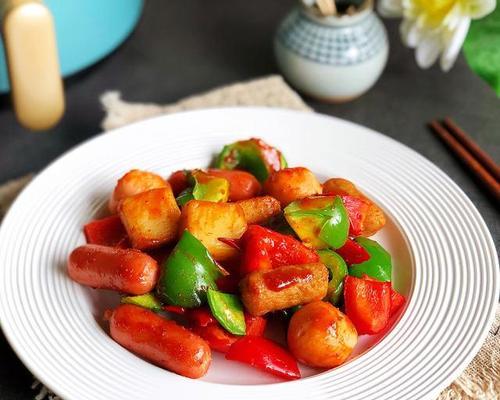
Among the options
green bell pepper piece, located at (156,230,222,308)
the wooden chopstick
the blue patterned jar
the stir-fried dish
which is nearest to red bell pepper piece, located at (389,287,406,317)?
the stir-fried dish

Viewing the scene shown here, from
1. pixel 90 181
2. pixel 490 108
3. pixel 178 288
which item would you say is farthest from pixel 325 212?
pixel 490 108

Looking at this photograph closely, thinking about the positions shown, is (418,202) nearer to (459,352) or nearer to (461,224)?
(461,224)

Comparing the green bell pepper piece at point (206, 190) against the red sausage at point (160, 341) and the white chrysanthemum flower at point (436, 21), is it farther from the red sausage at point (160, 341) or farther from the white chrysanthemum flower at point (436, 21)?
the white chrysanthemum flower at point (436, 21)

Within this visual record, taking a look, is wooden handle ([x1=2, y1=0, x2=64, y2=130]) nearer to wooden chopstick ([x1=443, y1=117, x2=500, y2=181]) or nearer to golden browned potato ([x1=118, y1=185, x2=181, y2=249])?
golden browned potato ([x1=118, y1=185, x2=181, y2=249])

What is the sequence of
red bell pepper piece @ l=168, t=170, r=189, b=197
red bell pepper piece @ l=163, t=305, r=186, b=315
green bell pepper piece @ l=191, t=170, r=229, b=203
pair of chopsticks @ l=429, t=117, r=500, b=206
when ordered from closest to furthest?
red bell pepper piece @ l=163, t=305, r=186, b=315 → green bell pepper piece @ l=191, t=170, r=229, b=203 → red bell pepper piece @ l=168, t=170, r=189, b=197 → pair of chopsticks @ l=429, t=117, r=500, b=206

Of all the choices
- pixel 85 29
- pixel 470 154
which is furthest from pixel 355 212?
pixel 85 29

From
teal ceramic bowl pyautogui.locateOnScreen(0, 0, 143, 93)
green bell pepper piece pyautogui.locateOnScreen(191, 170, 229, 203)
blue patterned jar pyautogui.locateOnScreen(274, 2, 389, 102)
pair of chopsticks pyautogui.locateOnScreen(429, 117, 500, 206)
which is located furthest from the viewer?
blue patterned jar pyautogui.locateOnScreen(274, 2, 389, 102)

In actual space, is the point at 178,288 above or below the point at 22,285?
above
